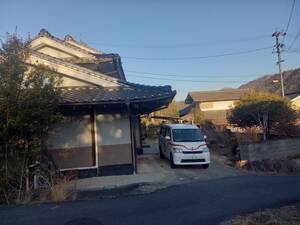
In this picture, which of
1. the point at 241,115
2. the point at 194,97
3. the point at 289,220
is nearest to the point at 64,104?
the point at 289,220

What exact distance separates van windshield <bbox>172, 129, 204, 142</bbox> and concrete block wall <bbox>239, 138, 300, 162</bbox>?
330 cm

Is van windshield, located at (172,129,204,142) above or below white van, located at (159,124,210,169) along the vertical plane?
above

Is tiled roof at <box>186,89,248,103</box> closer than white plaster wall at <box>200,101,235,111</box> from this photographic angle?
Yes

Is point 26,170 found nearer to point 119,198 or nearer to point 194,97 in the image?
point 119,198

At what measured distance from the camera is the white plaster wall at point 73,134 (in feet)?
39.6

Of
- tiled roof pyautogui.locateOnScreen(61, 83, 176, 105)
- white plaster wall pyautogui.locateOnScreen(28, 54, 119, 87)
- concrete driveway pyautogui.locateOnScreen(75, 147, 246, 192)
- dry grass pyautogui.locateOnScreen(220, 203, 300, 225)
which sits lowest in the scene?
dry grass pyautogui.locateOnScreen(220, 203, 300, 225)

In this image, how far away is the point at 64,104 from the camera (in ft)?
35.7

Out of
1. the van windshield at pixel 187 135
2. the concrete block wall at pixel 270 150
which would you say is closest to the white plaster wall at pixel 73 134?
the van windshield at pixel 187 135

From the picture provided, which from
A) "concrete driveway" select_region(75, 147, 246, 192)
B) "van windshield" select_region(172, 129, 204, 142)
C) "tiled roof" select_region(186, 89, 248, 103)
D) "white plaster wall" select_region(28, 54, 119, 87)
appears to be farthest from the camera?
→ "tiled roof" select_region(186, 89, 248, 103)

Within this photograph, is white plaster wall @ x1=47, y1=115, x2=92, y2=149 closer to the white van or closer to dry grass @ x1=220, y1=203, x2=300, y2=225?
the white van

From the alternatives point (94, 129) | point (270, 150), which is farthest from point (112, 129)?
point (270, 150)

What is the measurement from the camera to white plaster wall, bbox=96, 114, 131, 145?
12.2 m

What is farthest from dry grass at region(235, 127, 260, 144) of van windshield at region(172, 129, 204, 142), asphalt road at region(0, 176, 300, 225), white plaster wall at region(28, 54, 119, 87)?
white plaster wall at region(28, 54, 119, 87)

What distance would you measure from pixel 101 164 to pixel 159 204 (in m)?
5.05
